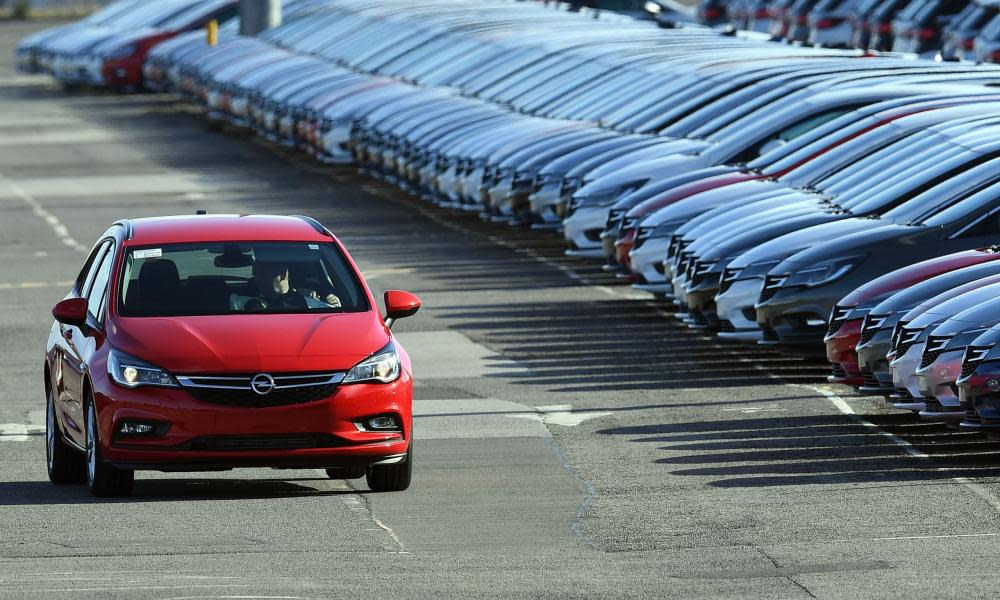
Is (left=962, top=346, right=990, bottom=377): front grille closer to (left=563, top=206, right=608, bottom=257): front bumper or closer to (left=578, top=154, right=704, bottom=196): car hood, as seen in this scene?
(left=578, top=154, right=704, bottom=196): car hood

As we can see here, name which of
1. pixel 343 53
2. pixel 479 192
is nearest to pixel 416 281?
pixel 479 192

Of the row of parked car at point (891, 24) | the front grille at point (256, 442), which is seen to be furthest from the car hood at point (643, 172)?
the row of parked car at point (891, 24)

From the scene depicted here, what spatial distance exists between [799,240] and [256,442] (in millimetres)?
6187

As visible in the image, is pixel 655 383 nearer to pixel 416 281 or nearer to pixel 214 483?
pixel 214 483

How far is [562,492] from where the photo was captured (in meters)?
11.8

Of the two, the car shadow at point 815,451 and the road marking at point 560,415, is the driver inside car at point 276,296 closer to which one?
the car shadow at point 815,451

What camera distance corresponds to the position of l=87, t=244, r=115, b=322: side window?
1213 centimetres

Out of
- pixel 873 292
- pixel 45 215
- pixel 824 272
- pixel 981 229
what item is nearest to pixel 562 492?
pixel 873 292

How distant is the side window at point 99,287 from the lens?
12133mm

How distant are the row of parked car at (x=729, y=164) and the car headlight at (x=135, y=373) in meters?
3.95

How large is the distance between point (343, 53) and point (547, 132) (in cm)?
1549

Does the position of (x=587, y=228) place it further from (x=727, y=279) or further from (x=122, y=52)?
(x=122, y=52)

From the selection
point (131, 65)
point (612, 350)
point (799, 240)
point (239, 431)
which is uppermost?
point (239, 431)

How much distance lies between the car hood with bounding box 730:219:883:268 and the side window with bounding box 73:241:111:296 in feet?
17.0
